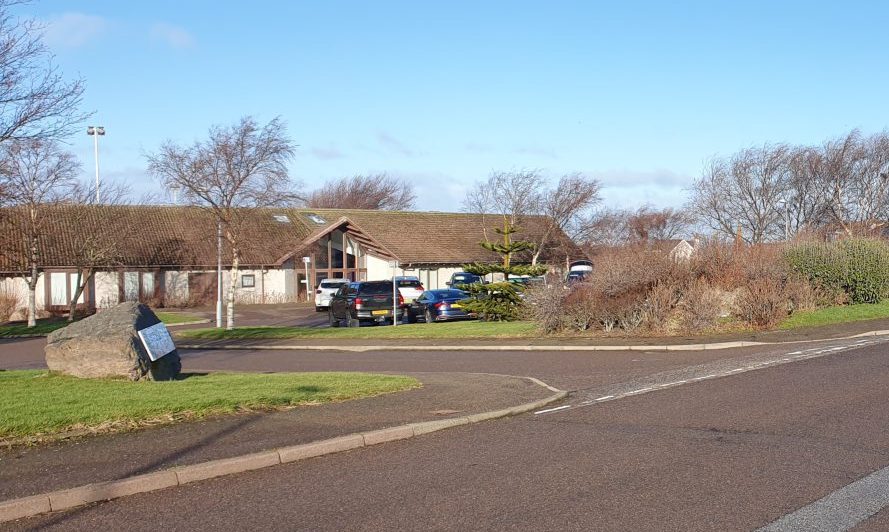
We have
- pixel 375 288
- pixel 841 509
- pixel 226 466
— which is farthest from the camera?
pixel 375 288

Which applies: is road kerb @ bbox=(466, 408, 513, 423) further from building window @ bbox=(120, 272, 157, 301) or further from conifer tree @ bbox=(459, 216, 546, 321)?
building window @ bbox=(120, 272, 157, 301)

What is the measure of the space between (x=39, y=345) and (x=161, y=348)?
18309mm

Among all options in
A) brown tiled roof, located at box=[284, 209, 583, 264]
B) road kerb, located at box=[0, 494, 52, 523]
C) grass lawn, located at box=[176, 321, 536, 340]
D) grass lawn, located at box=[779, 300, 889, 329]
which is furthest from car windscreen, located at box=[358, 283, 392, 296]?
road kerb, located at box=[0, 494, 52, 523]

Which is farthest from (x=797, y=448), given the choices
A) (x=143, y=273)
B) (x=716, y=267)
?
(x=143, y=273)

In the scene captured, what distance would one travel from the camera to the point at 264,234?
5147 cm

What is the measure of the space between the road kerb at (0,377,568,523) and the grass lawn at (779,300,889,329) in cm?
1510

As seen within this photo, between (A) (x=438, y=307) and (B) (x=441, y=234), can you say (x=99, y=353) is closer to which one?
(A) (x=438, y=307)

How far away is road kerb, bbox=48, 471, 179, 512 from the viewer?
7086 millimetres

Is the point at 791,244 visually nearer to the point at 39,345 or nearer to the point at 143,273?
the point at 39,345

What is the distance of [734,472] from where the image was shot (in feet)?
25.7

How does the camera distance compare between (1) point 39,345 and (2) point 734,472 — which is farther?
(1) point 39,345

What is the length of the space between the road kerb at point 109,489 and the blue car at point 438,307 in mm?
23573

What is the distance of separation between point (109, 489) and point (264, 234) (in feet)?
147

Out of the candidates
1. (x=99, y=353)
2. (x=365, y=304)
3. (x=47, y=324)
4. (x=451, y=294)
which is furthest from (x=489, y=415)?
(x=47, y=324)
